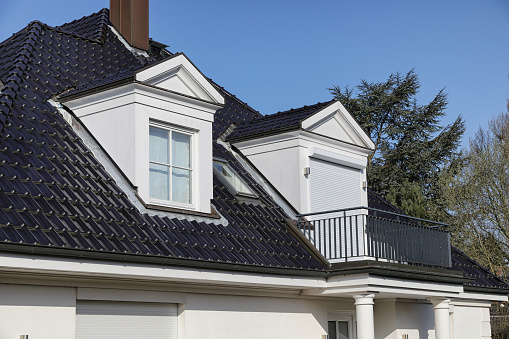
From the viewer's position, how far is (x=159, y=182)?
11594 mm

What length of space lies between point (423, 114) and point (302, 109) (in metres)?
25.2

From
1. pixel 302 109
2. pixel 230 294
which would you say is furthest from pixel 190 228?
pixel 302 109

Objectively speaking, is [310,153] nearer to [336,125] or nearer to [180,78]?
[336,125]

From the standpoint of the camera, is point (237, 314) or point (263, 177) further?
point (263, 177)

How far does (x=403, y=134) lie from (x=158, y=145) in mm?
29405

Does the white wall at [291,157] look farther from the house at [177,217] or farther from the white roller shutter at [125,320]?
the white roller shutter at [125,320]

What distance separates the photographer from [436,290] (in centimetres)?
1407

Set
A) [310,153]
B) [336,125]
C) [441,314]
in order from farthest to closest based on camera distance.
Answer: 1. [336,125]
2. [310,153]
3. [441,314]

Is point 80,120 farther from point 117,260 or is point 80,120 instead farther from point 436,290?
point 436,290

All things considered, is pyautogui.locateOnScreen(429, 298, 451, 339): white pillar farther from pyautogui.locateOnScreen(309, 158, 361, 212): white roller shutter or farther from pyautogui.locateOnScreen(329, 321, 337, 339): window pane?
pyautogui.locateOnScreen(309, 158, 361, 212): white roller shutter

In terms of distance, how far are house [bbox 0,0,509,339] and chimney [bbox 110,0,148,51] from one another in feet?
0.12

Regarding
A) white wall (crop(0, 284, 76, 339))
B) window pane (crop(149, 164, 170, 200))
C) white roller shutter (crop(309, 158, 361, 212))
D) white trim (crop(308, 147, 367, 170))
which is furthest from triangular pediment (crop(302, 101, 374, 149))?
white wall (crop(0, 284, 76, 339))

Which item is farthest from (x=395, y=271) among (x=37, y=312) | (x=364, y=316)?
(x=37, y=312)

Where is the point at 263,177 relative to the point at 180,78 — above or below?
below
